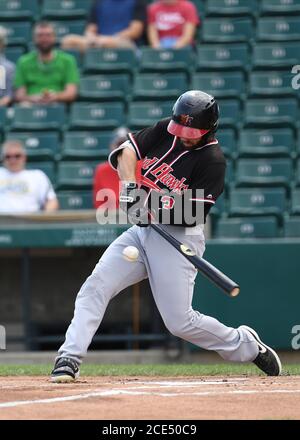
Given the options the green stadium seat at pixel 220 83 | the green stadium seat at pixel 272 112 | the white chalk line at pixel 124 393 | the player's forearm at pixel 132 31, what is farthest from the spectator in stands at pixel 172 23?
the white chalk line at pixel 124 393

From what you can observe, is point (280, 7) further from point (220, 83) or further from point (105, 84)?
point (105, 84)

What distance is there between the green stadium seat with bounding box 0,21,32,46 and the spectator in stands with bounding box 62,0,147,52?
51 centimetres

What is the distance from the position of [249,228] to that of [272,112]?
2.04 meters

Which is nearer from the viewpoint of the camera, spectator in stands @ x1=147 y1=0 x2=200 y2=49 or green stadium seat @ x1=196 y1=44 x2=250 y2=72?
green stadium seat @ x1=196 y1=44 x2=250 y2=72

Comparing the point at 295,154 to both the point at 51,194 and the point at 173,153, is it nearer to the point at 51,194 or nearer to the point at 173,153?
the point at 51,194

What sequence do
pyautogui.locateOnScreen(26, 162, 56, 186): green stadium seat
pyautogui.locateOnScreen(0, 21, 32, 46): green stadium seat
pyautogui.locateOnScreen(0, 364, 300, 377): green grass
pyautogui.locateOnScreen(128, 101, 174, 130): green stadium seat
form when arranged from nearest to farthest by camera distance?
pyautogui.locateOnScreen(0, 364, 300, 377): green grass, pyautogui.locateOnScreen(26, 162, 56, 186): green stadium seat, pyautogui.locateOnScreen(128, 101, 174, 130): green stadium seat, pyautogui.locateOnScreen(0, 21, 32, 46): green stadium seat

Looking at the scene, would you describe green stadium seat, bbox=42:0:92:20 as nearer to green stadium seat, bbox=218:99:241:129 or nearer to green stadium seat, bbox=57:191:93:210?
green stadium seat, bbox=218:99:241:129

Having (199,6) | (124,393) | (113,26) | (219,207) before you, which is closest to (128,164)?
(124,393)

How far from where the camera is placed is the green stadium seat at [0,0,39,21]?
13.3 metres

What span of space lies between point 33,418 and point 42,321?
534cm

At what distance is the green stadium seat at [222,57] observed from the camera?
12.0 m

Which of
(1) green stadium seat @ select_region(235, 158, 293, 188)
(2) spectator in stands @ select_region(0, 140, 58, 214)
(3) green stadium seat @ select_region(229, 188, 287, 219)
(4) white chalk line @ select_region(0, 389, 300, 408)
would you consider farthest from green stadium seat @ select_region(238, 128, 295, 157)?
(4) white chalk line @ select_region(0, 389, 300, 408)
